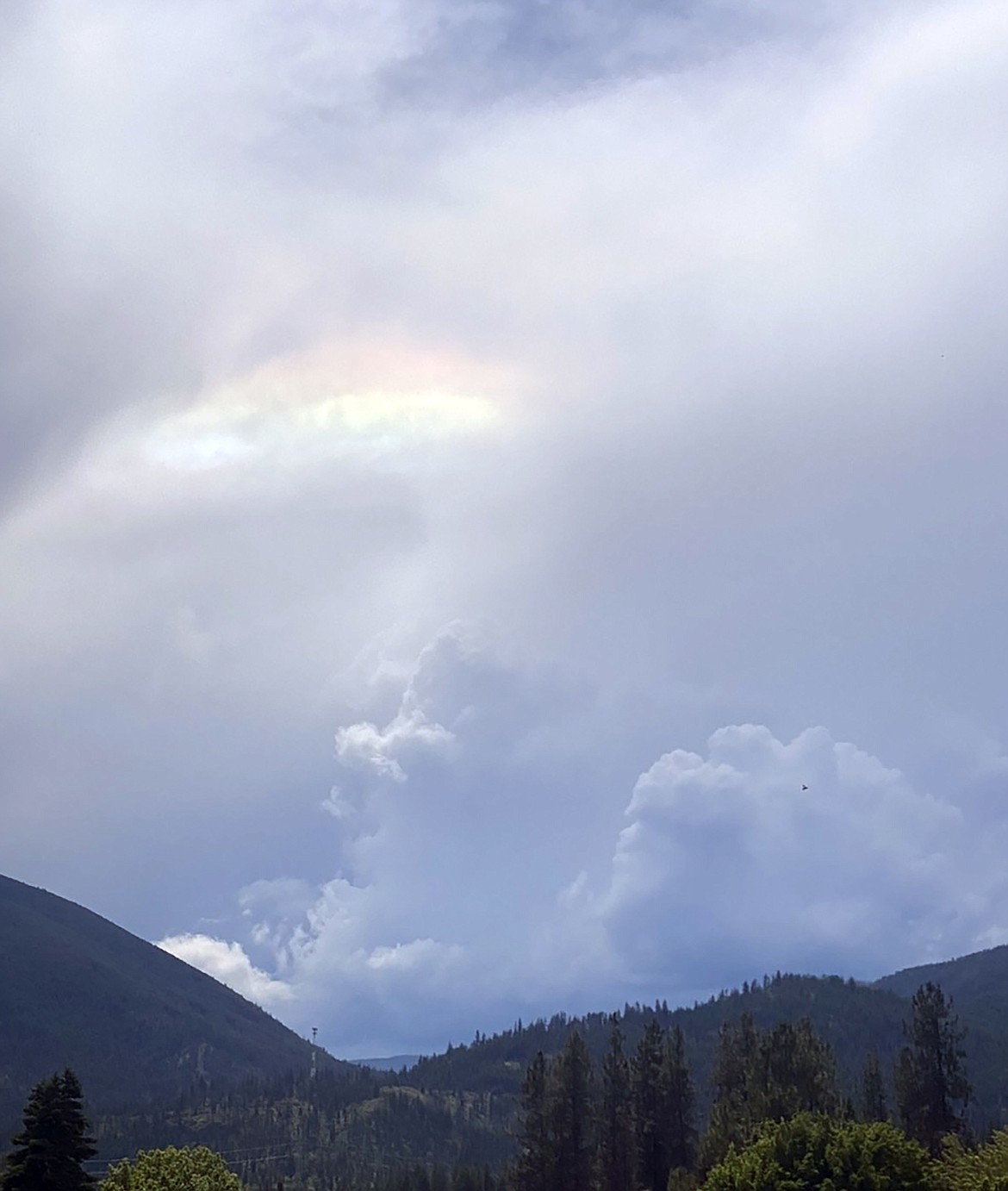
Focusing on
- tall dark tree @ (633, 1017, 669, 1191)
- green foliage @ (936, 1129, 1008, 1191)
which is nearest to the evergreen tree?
tall dark tree @ (633, 1017, 669, 1191)

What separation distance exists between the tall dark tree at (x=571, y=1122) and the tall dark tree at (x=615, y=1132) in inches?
45.5

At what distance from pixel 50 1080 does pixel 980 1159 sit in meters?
46.1

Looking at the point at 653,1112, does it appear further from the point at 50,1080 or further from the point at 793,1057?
the point at 50,1080

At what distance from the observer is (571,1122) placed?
12281cm

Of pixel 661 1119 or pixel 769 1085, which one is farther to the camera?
pixel 661 1119

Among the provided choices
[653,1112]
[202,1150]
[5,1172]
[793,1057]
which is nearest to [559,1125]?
[653,1112]

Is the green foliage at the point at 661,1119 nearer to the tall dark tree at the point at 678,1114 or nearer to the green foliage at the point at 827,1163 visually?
the tall dark tree at the point at 678,1114

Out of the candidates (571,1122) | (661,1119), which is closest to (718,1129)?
(661,1119)

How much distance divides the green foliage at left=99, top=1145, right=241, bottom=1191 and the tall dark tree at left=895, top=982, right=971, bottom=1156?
62045 mm

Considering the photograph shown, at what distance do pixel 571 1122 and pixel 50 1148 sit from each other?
6385 cm

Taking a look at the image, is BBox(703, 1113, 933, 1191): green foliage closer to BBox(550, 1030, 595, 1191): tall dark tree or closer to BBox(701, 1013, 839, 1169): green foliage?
BBox(701, 1013, 839, 1169): green foliage

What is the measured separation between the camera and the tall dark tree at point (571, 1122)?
120m

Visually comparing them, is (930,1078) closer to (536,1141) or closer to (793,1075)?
(793,1075)

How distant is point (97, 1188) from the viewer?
2766 inches
